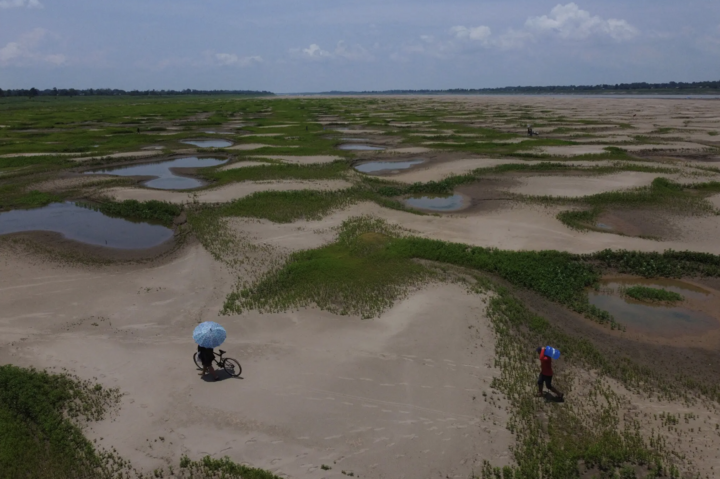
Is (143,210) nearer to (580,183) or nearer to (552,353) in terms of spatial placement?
(552,353)

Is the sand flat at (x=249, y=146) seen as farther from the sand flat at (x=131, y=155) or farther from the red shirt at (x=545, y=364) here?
the red shirt at (x=545, y=364)

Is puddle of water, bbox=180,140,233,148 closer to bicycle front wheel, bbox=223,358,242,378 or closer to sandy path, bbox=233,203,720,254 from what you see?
sandy path, bbox=233,203,720,254

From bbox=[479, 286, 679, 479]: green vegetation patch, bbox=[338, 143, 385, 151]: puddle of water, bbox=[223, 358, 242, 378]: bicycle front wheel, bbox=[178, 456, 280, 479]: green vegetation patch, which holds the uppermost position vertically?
bbox=[338, 143, 385, 151]: puddle of water

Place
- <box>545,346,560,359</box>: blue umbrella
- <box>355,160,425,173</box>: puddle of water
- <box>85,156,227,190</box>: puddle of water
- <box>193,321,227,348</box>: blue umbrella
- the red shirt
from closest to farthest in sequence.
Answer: <box>545,346,560,359</box>: blue umbrella, the red shirt, <box>193,321,227,348</box>: blue umbrella, <box>85,156,227,190</box>: puddle of water, <box>355,160,425,173</box>: puddle of water

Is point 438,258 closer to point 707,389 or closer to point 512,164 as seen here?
point 707,389

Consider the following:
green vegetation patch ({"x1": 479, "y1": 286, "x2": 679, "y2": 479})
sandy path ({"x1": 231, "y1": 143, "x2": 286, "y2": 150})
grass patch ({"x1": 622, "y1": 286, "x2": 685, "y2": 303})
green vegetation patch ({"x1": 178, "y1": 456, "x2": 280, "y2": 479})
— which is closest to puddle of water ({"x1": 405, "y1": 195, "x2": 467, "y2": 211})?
grass patch ({"x1": 622, "y1": 286, "x2": 685, "y2": 303})

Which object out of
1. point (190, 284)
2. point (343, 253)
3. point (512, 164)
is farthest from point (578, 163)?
point (190, 284)
